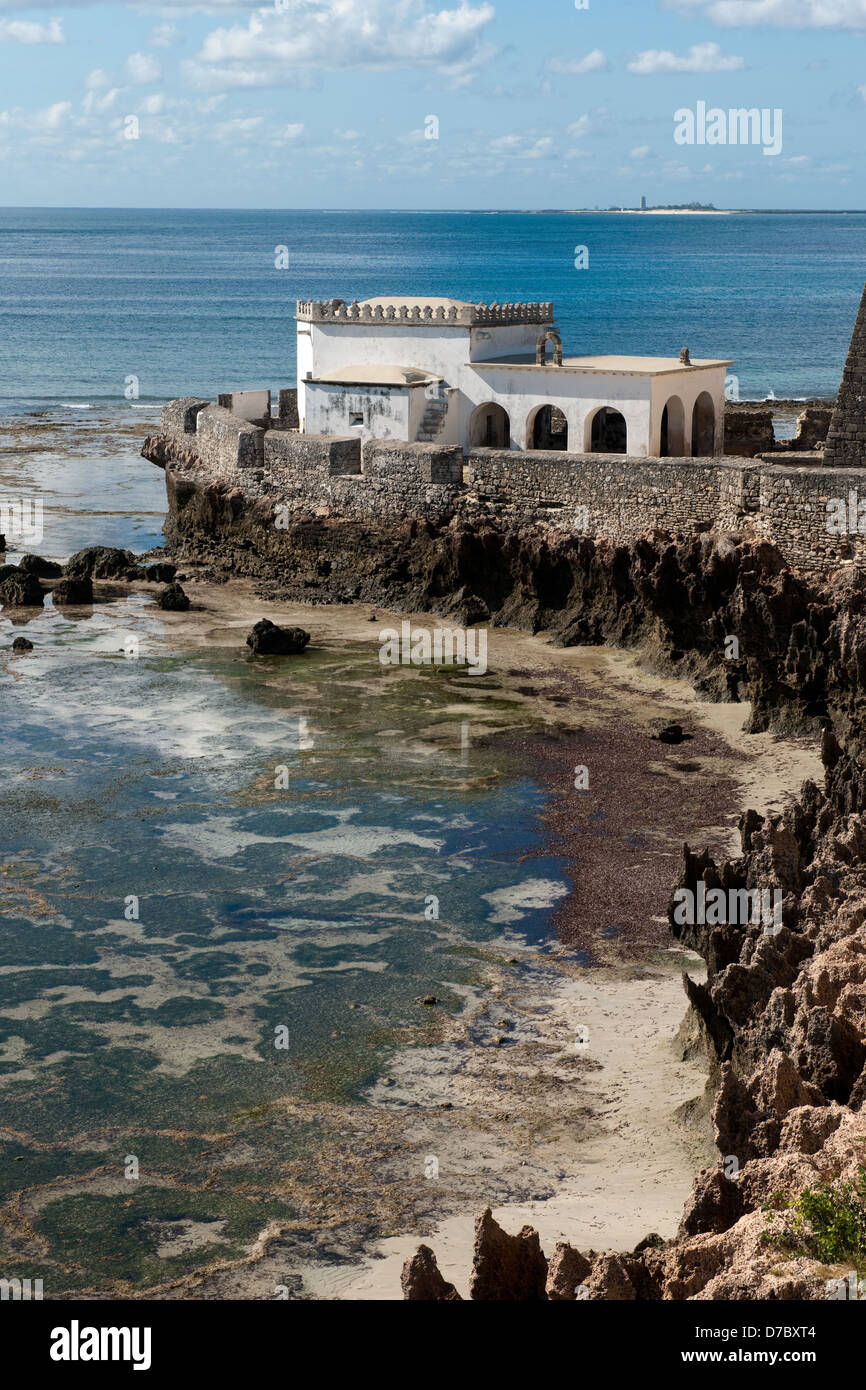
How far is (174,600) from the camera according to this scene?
33719mm

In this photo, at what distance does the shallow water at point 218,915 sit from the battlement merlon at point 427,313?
8663 mm

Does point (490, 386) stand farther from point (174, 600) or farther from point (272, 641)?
point (272, 641)

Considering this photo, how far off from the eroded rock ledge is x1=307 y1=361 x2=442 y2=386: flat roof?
3122 mm

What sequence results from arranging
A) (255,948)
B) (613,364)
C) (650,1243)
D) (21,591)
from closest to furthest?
Answer: (650,1243) < (255,948) < (613,364) < (21,591)

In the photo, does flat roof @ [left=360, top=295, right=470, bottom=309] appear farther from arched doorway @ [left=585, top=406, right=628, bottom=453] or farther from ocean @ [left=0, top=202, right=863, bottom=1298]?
ocean @ [left=0, top=202, right=863, bottom=1298]

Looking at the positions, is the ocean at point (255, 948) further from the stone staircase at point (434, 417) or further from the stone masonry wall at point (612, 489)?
the stone staircase at point (434, 417)

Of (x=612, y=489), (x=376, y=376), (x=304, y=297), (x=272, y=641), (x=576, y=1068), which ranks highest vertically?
(x=304, y=297)

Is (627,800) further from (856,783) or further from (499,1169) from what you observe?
(499,1169)

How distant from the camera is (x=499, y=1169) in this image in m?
13.3

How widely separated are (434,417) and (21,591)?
9916 mm

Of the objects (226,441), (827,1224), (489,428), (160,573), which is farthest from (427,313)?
(827,1224)

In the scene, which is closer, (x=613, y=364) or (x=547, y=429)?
(x=613, y=364)

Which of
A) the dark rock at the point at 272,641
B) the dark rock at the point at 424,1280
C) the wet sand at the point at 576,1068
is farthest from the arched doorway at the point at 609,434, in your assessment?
the dark rock at the point at 424,1280
